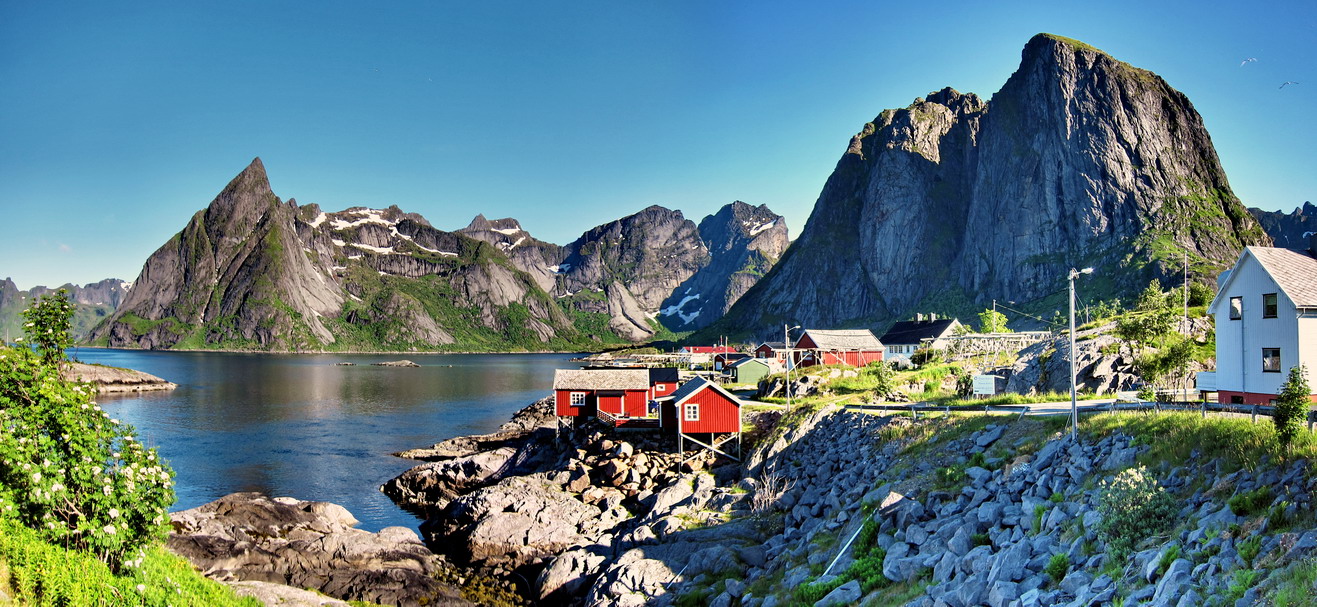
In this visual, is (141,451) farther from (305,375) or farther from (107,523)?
(305,375)

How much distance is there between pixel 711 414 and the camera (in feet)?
158

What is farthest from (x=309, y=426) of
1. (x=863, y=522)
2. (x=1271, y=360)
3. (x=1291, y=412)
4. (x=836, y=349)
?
(x=1291, y=412)

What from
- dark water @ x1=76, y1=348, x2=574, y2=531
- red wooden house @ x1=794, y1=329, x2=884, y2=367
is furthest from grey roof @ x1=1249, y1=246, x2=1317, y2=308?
red wooden house @ x1=794, y1=329, x2=884, y2=367

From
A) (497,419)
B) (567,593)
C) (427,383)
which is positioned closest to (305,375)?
(427,383)

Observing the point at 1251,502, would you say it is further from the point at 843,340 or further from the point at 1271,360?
the point at 843,340

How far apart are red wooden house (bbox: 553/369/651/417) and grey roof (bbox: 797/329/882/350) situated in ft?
123

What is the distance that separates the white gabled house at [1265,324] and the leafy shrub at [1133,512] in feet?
45.5

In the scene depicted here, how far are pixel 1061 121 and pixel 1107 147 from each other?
1453cm

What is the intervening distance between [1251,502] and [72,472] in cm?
2653

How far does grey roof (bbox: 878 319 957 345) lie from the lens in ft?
301

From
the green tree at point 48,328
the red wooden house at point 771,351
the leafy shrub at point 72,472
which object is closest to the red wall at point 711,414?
the green tree at point 48,328

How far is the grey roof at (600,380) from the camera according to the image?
58469 mm

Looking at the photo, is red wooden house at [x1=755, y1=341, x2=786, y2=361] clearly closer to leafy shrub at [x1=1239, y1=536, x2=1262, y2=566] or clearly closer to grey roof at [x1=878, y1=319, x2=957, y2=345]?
grey roof at [x1=878, y1=319, x2=957, y2=345]

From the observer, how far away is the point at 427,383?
14612 centimetres
